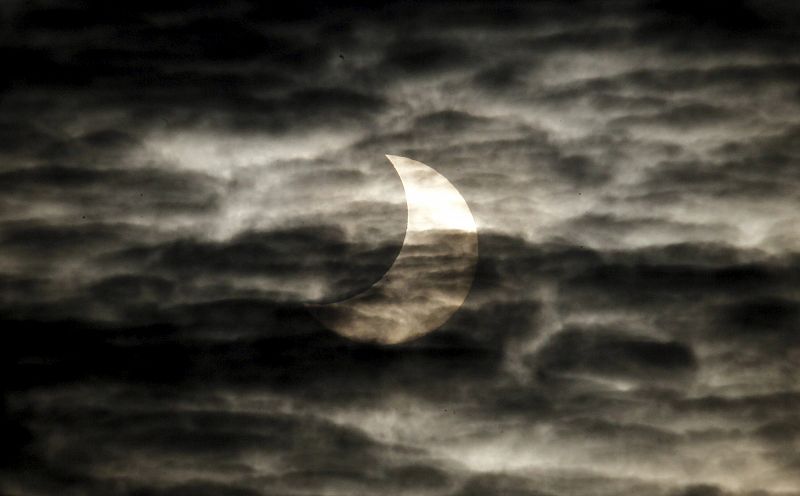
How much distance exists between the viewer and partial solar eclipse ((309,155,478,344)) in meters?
6.09

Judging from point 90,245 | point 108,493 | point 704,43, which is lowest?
point 108,493

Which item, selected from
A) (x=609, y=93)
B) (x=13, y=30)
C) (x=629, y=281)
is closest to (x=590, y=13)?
(x=609, y=93)

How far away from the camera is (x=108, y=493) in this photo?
6.12m

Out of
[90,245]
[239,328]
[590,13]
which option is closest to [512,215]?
[590,13]

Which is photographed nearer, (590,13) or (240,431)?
(590,13)

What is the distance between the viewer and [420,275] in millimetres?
6195

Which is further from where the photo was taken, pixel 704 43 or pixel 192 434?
pixel 192 434

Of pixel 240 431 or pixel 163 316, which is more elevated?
pixel 163 316

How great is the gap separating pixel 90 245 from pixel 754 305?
7.10 m

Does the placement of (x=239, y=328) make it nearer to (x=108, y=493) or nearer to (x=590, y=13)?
(x=108, y=493)

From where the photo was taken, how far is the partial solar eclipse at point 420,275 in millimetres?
6086

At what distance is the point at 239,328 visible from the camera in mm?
6270

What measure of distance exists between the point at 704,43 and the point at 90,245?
268 inches

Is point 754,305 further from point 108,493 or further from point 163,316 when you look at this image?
point 108,493
